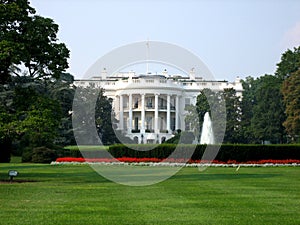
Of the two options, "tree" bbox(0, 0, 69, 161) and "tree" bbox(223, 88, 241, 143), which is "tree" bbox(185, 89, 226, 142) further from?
"tree" bbox(0, 0, 69, 161)

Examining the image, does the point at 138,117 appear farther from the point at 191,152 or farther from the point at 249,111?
the point at 191,152

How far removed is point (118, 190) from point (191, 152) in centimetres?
1563

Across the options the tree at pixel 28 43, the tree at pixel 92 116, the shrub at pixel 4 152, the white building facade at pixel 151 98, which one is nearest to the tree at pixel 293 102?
the tree at pixel 92 116

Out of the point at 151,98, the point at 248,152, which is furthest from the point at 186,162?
the point at 151,98

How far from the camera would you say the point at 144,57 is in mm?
18656

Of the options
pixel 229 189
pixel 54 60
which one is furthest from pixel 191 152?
pixel 229 189

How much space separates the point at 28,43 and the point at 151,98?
63.6 meters

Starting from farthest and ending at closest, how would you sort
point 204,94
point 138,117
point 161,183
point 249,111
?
point 138,117 < point 249,111 < point 204,94 < point 161,183

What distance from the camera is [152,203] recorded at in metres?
12.5

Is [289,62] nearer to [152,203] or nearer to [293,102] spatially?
[293,102]

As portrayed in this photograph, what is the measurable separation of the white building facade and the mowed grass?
196 ft

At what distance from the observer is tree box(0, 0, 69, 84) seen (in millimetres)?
19125

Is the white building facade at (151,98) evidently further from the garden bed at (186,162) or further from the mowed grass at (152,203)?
the mowed grass at (152,203)

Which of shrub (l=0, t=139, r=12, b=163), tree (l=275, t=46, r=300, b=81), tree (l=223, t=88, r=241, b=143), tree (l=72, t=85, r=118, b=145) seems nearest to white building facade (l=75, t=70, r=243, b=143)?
tree (l=223, t=88, r=241, b=143)
